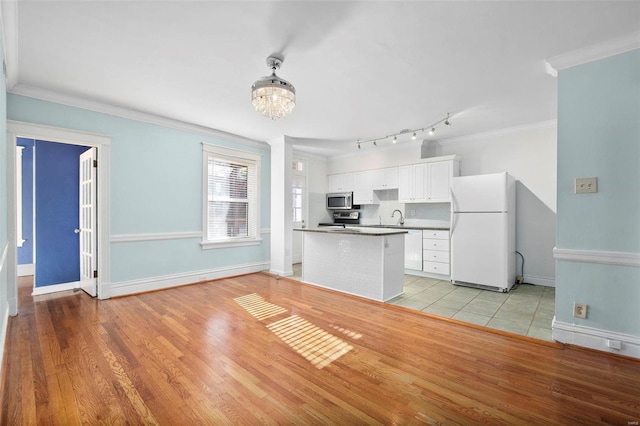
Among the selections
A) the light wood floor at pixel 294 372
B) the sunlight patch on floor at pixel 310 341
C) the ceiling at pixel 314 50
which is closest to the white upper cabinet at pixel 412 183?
the ceiling at pixel 314 50

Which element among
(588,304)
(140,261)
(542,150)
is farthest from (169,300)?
(542,150)

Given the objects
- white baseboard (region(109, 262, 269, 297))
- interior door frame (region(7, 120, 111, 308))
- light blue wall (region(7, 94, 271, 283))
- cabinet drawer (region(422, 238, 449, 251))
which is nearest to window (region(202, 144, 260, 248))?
light blue wall (region(7, 94, 271, 283))

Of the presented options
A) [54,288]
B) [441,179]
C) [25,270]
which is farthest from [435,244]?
[25,270]

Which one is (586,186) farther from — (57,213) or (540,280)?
(57,213)

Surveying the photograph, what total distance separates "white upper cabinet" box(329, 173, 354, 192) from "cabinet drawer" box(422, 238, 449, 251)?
2.18 metres

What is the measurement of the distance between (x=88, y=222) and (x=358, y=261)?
12.4 feet

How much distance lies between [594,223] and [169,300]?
15.0 ft

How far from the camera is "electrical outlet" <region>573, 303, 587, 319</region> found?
240cm

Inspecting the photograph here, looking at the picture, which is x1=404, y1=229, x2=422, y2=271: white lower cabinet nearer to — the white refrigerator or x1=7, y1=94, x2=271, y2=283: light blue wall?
the white refrigerator

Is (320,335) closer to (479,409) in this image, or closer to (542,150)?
(479,409)

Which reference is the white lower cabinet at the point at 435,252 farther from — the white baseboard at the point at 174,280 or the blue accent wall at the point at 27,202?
the blue accent wall at the point at 27,202

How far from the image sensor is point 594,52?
2350 mm

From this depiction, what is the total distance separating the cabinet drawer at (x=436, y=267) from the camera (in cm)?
474

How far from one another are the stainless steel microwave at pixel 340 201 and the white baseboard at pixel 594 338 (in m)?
4.41
